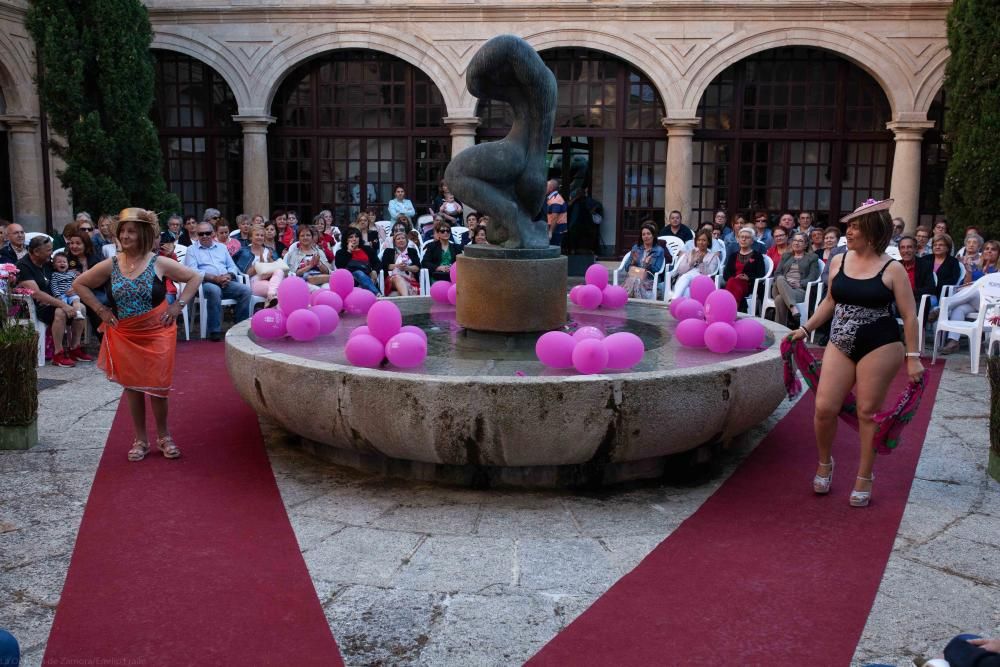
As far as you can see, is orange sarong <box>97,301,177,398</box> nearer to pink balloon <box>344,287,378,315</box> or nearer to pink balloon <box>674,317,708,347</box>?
pink balloon <box>344,287,378,315</box>

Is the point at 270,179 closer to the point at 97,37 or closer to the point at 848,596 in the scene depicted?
the point at 97,37

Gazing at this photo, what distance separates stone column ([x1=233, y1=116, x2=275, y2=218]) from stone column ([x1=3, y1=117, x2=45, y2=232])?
3203 millimetres

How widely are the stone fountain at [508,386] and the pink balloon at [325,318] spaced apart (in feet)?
0.84

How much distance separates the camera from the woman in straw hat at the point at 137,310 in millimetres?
5176

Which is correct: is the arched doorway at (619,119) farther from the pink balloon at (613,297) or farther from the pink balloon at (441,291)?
the pink balloon at (613,297)

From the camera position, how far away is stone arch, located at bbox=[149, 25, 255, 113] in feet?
50.1

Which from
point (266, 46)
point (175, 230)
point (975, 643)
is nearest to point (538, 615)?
point (975, 643)

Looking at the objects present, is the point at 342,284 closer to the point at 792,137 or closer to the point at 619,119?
the point at 619,119

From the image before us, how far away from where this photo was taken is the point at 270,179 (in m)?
16.7

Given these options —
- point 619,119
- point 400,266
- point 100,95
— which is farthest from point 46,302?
point 619,119

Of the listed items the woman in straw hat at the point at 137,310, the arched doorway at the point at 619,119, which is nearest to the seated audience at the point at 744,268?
the woman in straw hat at the point at 137,310

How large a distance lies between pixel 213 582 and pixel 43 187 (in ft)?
44.2

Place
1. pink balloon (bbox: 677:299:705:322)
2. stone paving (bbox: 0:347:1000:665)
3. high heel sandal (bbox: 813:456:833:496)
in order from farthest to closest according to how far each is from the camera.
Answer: pink balloon (bbox: 677:299:705:322) < high heel sandal (bbox: 813:456:833:496) < stone paving (bbox: 0:347:1000:665)

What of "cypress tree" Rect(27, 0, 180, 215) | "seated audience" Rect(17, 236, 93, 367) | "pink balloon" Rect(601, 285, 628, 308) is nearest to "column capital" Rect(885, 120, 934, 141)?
"pink balloon" Rect(601, 285, 628, 308)
